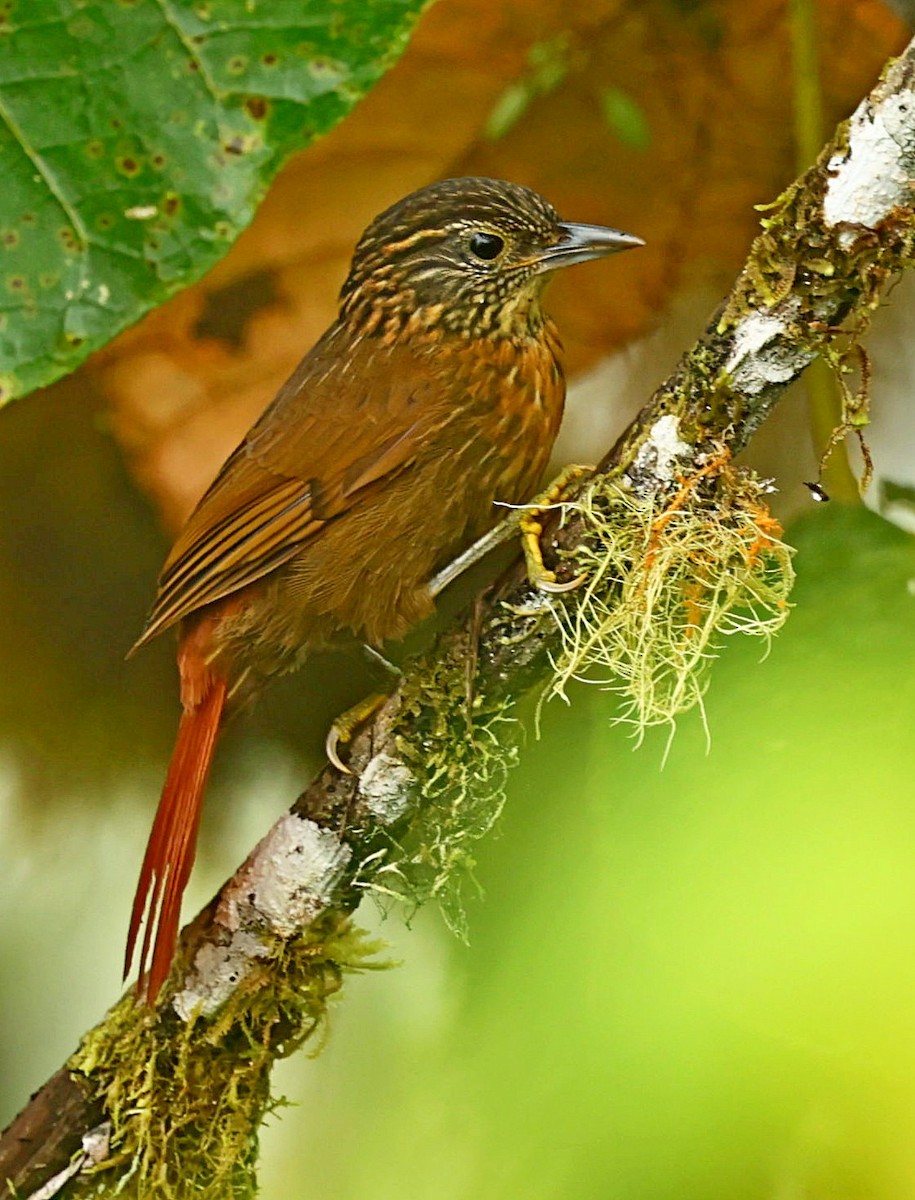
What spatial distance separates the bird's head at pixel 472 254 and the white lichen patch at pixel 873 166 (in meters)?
0.41

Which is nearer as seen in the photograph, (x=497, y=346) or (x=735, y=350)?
(x=735, y=350)

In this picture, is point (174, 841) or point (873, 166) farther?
point (174, 841)

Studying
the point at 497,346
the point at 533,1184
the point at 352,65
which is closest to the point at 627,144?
the point at 497,346

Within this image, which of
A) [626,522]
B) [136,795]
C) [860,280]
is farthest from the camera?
[136,795]

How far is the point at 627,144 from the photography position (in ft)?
6.37

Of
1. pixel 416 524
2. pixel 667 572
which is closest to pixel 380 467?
pixel 416 524

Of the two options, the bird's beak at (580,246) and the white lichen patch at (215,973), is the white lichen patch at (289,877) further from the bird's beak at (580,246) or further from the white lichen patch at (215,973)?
the bird's beak at (580,246)

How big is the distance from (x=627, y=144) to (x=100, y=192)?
96 centimetres

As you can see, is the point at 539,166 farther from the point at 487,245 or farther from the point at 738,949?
the point at 738,949

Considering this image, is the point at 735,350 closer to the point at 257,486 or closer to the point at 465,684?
the point at 465,684

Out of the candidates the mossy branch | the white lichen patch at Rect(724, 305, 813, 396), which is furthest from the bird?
the white lichen patch at Rect(724, 305, 813, 396)

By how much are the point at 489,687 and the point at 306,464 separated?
35 cm

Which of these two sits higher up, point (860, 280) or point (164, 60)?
point (164, 60)

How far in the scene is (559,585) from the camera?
1.13 meters
